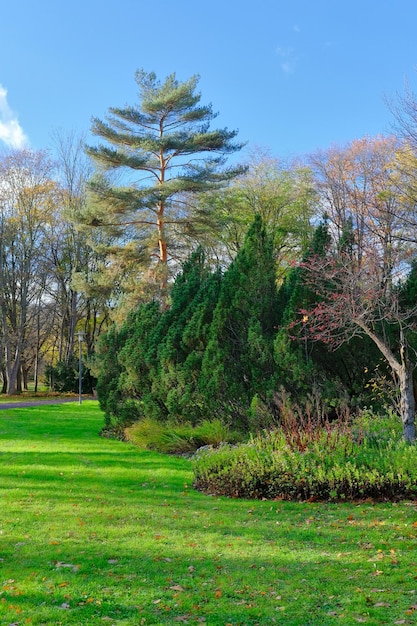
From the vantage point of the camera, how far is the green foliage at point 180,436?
957cm

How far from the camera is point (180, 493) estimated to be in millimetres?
7012

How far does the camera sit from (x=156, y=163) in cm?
2362

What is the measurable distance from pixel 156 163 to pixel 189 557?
21017 mm

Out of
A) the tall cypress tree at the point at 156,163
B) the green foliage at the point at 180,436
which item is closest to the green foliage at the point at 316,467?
the green foliage at the point at 180,436

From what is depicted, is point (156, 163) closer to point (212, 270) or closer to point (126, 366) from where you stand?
point (212, 270)

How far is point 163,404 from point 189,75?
16285 millimetres

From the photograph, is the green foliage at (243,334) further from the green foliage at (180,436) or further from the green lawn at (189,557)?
the green lawn at (189,557)

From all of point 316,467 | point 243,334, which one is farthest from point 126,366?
point 316,467

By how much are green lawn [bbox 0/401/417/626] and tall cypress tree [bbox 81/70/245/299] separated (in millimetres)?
16024

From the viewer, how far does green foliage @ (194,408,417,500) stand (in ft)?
20.6

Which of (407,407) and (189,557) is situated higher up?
(407,407)

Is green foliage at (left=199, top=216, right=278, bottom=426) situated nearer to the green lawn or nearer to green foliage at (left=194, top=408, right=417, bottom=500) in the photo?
green foliage at (left=194, top=408, right=417, bottom=500)

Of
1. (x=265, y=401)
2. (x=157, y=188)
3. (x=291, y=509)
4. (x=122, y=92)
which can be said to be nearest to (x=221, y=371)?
(x=265, y=401)

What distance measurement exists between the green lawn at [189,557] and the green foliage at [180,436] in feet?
6.29
